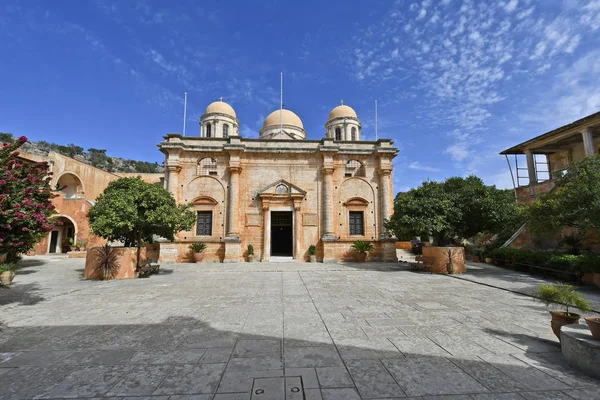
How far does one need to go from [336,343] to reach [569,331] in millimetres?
3248

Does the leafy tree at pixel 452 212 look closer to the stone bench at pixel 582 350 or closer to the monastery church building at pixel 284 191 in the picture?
the monastery church building at pixel 284 191

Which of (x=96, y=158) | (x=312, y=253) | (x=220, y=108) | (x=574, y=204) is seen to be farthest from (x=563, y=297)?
(x=96, y=158)

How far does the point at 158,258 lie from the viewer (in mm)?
19016

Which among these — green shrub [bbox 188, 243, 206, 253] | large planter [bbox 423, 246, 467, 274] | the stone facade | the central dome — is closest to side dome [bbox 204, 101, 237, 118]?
the central dome

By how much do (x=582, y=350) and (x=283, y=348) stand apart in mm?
3839

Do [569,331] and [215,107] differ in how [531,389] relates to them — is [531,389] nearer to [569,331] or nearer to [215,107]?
[569,331]

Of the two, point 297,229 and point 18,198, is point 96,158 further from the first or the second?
point 18,198

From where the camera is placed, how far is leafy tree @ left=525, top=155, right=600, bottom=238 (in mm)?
9695

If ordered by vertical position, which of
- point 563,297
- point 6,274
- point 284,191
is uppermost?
point 284,191

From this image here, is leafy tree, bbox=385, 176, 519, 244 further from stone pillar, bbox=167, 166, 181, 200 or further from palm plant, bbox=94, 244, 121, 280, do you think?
stone pillar, bbox=167, 166, 181, 200

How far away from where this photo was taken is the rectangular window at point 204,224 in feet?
66.2

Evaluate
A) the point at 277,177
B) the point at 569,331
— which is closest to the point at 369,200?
the point at 277,177

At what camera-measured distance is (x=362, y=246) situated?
18984 millimetres

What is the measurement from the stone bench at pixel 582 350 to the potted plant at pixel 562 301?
0.47 metres
